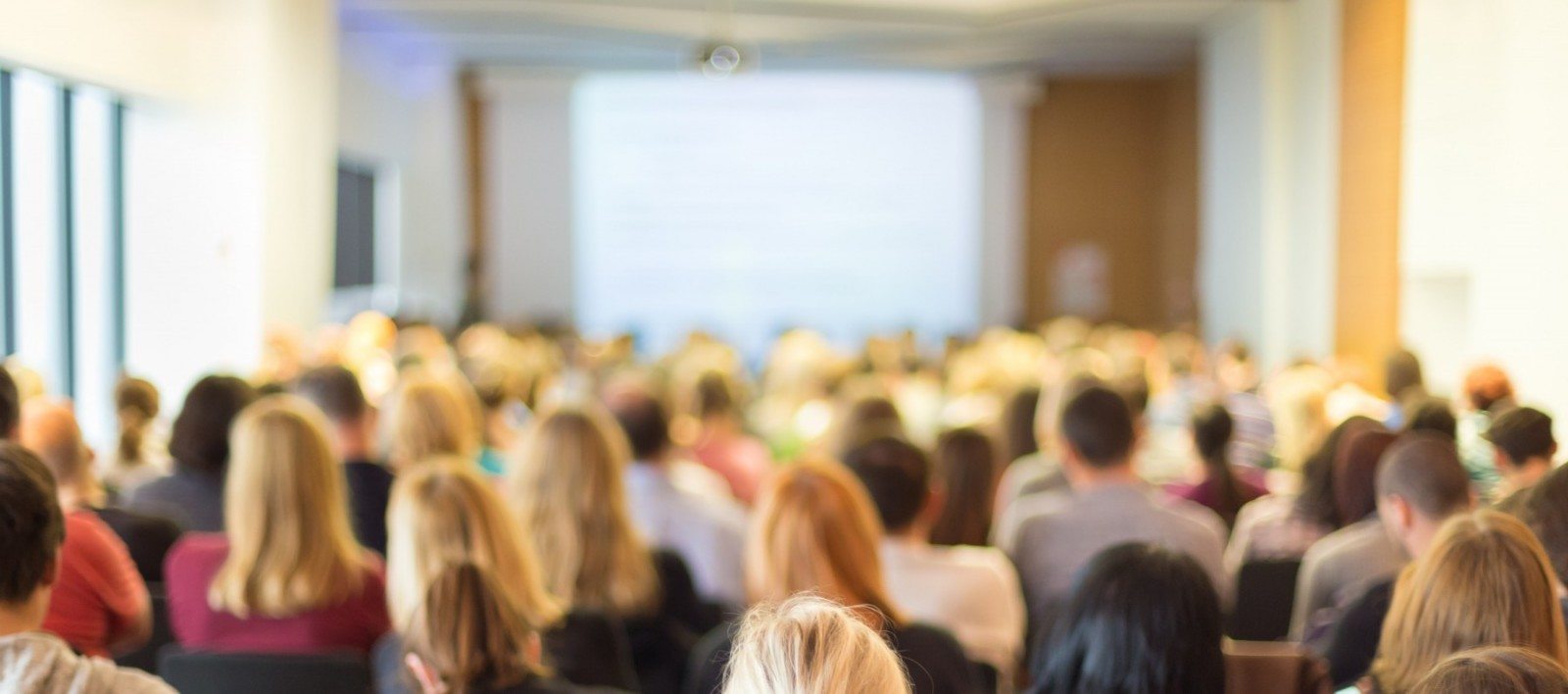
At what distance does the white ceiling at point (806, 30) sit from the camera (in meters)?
12.5

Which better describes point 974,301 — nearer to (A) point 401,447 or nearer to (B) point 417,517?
(A) point 401,447

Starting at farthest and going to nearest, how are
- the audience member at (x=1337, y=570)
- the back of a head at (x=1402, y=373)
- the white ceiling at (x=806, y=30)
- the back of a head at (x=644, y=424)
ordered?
the white ceiling at (x=806, y=30)
the back of a head at (x=1402, y=373)
the back of a head at (x=644, y=424)
the audience member at (x=1337, y=570)

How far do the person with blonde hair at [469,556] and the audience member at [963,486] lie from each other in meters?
1.66

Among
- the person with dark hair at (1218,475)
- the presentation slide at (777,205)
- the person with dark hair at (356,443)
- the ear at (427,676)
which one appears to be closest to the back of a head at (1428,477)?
the person with dark hair at (1218,475)

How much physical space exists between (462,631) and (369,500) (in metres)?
2.67

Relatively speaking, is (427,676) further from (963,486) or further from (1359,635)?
(963,486)

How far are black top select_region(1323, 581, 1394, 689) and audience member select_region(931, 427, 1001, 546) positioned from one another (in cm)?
162

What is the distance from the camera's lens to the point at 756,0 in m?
12.5

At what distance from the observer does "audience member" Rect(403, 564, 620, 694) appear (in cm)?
225

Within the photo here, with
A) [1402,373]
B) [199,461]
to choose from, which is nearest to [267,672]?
[199,461]

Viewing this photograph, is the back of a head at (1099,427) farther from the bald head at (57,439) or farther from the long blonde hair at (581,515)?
the bald head at (57,439)

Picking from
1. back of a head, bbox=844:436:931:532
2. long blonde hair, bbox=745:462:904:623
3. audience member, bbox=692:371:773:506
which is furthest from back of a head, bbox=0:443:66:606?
audience member, bbox=692:371:773:506

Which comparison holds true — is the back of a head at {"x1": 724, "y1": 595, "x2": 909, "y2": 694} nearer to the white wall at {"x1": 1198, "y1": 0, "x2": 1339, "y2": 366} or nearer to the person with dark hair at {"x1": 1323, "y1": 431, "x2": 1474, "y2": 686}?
the person with dark hair at {"x1": 1323, "y1": 431, "x2": 1474, "y2": 686}

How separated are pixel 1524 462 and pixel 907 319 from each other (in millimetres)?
13803
